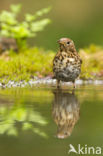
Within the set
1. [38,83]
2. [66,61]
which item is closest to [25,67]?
[38,83]

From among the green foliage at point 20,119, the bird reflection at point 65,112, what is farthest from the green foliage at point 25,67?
the green foliage at point 20,119

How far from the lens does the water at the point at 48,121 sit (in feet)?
10.8

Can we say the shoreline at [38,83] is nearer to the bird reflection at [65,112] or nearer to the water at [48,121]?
the water at [48,121]

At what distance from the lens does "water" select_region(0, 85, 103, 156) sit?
3285mm

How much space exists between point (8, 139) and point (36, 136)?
0.88 ft

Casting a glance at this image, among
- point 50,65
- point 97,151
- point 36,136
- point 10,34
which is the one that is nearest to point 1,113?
point 36,136

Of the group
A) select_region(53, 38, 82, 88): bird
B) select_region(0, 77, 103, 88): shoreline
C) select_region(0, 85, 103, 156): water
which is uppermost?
select_region(53, 38, 82, 88): bird

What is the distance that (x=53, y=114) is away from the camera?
462cm

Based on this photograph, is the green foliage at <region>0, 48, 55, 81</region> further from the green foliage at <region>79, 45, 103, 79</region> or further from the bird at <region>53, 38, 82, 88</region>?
the bird at <region>53, 38, 82, 88</region>

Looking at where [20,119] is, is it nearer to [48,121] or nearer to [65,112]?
[48,121]

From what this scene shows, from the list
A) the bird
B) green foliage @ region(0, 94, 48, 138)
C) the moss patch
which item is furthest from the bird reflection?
A: the moss patch

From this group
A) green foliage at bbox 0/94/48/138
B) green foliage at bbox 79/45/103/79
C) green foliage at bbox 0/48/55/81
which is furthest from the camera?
green foliage at bbox 79/45/103/79

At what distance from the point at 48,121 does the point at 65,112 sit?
0.51 meters

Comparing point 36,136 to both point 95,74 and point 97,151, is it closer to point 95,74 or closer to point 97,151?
point 97,151
